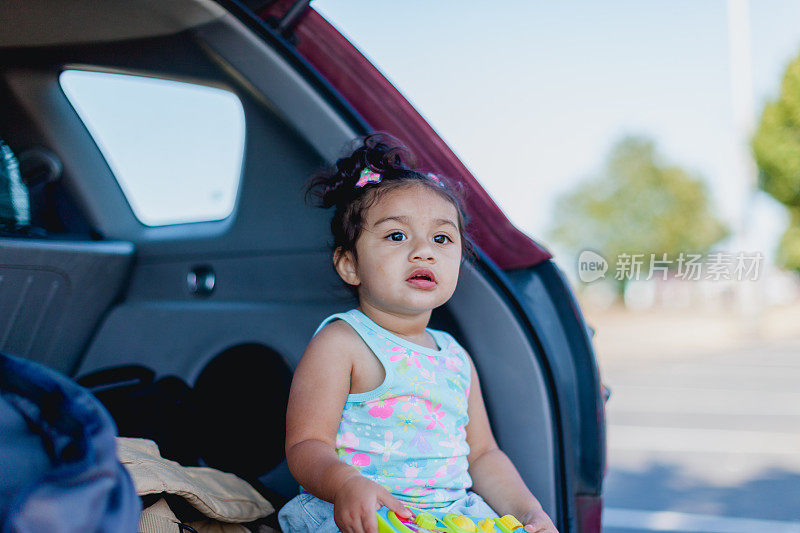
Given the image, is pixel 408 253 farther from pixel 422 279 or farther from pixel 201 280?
pixel 201 280

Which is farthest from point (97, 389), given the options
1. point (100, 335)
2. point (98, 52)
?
point (98, 52)

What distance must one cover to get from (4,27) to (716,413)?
5405 mm

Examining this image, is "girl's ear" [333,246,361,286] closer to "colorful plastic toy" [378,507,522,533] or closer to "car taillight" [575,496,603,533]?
"colorful plastic toy" [378,507,522,533]

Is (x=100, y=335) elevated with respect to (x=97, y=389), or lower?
elevated

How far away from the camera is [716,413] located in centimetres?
549

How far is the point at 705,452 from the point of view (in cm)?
418

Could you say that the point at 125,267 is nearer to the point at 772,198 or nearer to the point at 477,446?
the point at 477,446

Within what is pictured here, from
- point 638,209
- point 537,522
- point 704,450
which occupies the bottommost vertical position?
point 537,522

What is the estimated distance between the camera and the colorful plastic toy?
1077 millimetres

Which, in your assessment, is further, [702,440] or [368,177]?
[702,440]

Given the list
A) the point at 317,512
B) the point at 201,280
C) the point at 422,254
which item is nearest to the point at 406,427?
the point at 317,512

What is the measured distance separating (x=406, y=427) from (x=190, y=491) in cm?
41

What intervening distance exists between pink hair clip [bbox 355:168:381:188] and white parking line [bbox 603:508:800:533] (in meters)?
2.12

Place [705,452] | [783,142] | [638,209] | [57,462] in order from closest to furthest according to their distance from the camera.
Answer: [57,462] → [705,452] → [783,142] → [638,209]
